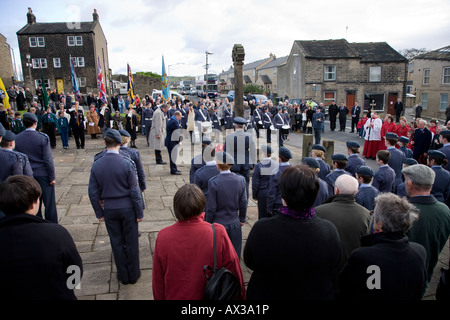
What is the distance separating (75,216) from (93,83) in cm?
4199

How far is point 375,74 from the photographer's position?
32.5m

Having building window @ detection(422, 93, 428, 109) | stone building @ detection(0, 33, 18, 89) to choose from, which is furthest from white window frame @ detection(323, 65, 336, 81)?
stone building @ detection(0, 33, 18, 89)

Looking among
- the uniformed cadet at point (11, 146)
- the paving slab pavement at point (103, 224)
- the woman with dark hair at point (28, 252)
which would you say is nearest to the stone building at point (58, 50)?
the paving slab pavement at point (103, 224)

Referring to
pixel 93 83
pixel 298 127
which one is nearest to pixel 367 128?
pixel 298 127

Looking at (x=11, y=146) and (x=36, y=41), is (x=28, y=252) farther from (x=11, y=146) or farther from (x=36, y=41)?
(x=36, y=41)

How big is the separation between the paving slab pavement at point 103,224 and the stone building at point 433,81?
996 inches

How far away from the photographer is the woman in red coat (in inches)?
90.6

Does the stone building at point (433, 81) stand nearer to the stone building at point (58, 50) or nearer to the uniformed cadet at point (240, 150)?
the uniformed cadet at point (240, 150)

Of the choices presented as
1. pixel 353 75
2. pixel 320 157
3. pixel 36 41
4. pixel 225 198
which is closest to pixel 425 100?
pixel 353 75

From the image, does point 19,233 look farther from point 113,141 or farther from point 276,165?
point 276,165

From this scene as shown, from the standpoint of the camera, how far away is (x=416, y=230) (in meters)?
3.17

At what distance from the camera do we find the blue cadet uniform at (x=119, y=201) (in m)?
3.86

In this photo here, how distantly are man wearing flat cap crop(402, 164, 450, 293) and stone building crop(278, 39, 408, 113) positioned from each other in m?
30.9

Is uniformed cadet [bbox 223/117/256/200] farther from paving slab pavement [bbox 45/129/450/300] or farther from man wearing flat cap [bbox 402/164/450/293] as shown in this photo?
man wearing flat cap [bbox 402/164/450/293]
